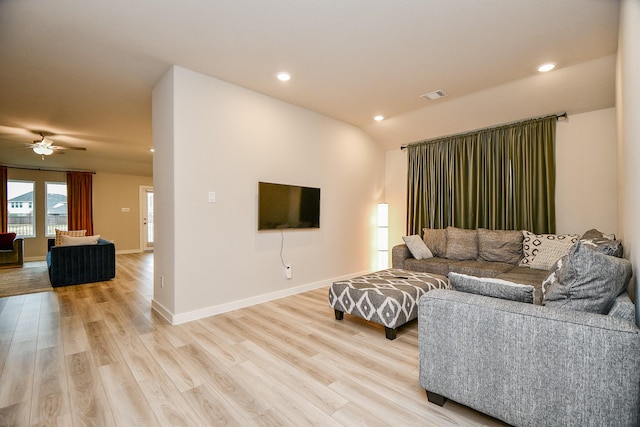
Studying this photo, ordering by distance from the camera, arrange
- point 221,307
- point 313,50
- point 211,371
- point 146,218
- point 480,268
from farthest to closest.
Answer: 1. point 146,218
2. point 480,268
3. point 221,307
4. point 313,50
5. point 211,371

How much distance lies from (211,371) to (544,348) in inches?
77.9

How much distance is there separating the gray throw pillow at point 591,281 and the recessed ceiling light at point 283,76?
2.90 metres

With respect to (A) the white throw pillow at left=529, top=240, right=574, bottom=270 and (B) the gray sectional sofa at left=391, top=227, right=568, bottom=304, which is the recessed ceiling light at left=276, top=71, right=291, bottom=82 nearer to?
(B) the gray sectional sofa at left=391, top=227, right=568, bottom=304

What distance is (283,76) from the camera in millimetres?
3223

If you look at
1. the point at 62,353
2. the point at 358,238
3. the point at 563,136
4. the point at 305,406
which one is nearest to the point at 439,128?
the point at 563,136

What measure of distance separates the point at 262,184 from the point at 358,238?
7.06 ft

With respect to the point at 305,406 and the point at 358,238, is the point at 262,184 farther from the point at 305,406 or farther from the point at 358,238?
the point at 305,406

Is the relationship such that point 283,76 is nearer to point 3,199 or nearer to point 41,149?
point 41,149

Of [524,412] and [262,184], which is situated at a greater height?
[262,184]

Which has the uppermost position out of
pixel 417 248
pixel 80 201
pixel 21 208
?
pixel 80 201

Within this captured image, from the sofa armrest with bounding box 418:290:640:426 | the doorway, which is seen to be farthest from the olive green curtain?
the doorway

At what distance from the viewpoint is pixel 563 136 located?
3.81 metres

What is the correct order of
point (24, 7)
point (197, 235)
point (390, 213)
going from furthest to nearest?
1. point (390, 213)
2. point (197, 235)
3. point (24, 7)

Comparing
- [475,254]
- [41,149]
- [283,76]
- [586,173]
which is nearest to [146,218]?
[41,149]
